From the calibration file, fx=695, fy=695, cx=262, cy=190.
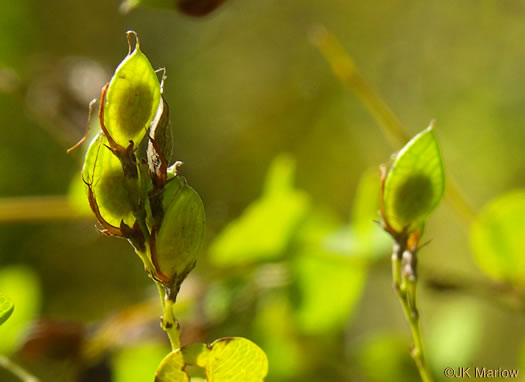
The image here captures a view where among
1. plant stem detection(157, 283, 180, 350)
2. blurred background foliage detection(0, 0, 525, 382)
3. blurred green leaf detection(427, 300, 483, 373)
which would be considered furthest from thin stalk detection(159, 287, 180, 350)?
blurred green leaf detection(427, 300, 483, 373)

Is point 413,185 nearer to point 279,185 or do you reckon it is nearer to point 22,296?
point 279,185

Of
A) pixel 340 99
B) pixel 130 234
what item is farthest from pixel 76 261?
pixel 130 234

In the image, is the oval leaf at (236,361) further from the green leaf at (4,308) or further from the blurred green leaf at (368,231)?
the blurred green leaf at (368,231)

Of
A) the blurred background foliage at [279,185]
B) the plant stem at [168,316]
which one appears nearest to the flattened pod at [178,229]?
the plant stem at [168,316]

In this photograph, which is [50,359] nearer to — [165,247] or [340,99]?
[165,247]

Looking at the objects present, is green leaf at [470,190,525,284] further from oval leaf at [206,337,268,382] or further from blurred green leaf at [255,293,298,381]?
oval leaf at [206,337,268,382]

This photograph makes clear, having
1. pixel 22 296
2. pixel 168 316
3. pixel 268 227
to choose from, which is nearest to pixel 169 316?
pixel 168 316
